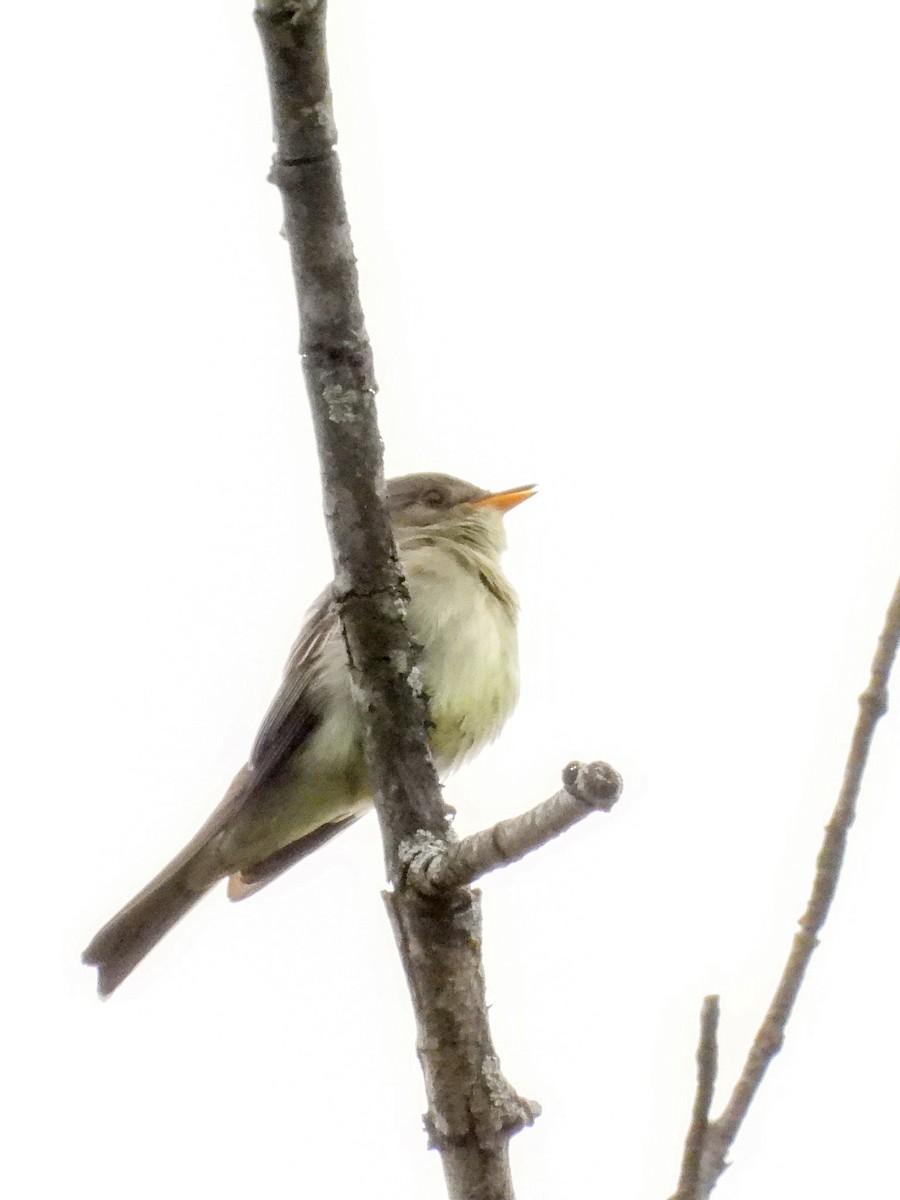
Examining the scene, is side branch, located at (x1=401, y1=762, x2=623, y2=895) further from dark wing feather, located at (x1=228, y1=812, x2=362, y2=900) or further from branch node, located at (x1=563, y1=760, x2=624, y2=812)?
dark wing feather, located at (x1=228, y1=812, x2=362, y2=900)

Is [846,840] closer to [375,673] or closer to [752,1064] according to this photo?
[752,1064]

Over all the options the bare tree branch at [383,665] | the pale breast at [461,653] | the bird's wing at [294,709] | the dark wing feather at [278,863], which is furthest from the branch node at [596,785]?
the dark wing feather at [278,863]

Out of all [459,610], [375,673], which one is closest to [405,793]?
[375,673]

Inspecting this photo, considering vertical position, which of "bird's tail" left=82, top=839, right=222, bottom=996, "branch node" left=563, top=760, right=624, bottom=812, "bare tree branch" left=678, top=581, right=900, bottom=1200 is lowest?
"bare tree branch" left=678, top=581, right=900, bottom=1200

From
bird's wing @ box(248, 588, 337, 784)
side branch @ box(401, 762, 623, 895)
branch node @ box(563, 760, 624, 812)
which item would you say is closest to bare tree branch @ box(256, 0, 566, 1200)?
side branch @ box(401, 762, 623, 895)

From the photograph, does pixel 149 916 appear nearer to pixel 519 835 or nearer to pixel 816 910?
pixel 519 835

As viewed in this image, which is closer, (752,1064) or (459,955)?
(752,1064)
